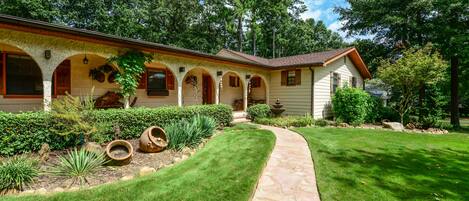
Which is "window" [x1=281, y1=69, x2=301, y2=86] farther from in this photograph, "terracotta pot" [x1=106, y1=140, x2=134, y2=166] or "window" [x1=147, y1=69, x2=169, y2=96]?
"terracotta pot" [x1=106, y1=140, x2=134, y2=166]

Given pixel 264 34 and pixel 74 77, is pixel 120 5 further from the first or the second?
pixel 74 77

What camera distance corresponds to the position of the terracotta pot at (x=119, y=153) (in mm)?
4906

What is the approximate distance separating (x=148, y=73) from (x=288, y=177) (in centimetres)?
782

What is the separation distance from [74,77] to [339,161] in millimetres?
8659

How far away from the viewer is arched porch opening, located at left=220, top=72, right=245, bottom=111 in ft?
45.7

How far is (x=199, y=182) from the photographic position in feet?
13.2

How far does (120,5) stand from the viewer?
24750 mm

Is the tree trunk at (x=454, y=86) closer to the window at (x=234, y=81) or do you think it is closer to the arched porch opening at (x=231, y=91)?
the arched porch opening at (x=231, y=91)

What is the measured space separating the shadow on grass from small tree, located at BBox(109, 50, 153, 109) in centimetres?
598

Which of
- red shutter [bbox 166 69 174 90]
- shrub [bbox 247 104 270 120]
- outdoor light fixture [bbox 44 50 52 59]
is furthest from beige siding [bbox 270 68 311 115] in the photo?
outdoor light fixture [bbox 44 50 52 59]

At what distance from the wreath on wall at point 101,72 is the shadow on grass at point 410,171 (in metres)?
7.75

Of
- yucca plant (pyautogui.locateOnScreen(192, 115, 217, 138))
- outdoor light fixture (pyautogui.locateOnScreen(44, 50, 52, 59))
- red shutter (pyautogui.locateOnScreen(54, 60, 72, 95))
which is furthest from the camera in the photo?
red shutter (pyautogui.locateOnScreen(54, 60, 72, 95))

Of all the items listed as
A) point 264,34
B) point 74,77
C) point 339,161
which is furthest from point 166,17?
point 339,161

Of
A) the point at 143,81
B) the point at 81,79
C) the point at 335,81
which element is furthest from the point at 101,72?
the point at 335,81
